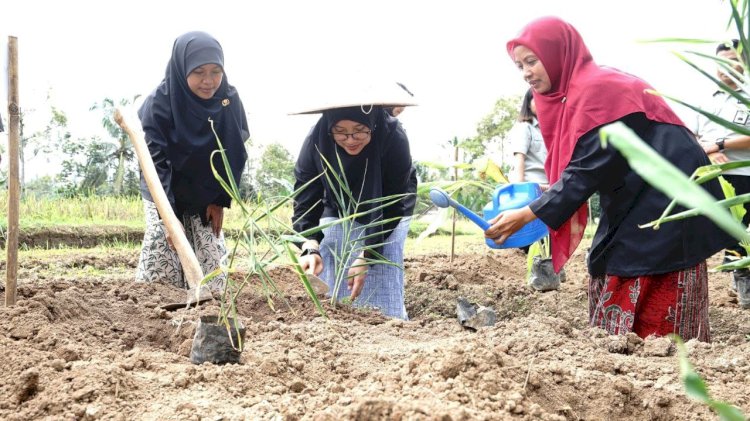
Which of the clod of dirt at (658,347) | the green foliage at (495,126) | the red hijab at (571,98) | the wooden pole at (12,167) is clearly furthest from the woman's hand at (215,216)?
the green foliage at (495,126)

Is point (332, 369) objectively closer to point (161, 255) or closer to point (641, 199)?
point (641, 199)

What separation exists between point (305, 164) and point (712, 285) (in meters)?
2.95

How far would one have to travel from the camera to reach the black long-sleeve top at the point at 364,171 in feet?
Answer: 10.3

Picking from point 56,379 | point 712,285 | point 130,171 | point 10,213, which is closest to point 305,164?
point 10,213

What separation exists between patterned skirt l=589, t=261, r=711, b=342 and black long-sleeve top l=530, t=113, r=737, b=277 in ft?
0.20

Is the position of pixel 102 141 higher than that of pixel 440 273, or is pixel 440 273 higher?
pixel 102 141

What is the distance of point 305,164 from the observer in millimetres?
3225

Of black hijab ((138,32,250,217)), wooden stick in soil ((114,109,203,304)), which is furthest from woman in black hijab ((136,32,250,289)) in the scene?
wooden stick in soil ((114,109,203,304))

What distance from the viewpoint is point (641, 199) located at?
238 cm

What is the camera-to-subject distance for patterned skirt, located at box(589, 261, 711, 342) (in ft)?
7.89

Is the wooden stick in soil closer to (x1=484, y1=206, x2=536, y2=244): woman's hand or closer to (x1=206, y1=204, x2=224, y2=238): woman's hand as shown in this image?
(x1=206, y1=204, x2=224, y2=238): woman's hand

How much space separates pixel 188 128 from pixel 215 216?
1.60ft

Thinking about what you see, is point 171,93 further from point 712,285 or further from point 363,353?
point 712,285

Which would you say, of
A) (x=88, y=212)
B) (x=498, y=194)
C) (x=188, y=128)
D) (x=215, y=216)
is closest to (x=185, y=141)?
(x=188, y=128)
